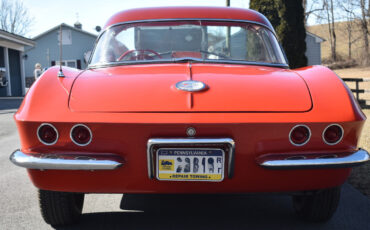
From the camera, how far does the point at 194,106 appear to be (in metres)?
2.48

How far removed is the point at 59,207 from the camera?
2.82 meters

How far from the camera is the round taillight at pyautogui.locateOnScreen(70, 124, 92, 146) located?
7.93 feet

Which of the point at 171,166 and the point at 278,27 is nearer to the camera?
the point at 171,166

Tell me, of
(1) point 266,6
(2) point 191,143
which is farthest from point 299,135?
(1) point 266,6

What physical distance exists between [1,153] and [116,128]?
4.37m

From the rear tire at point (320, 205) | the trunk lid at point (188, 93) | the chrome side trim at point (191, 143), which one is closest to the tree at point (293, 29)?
the rear tire at point (320, 205)

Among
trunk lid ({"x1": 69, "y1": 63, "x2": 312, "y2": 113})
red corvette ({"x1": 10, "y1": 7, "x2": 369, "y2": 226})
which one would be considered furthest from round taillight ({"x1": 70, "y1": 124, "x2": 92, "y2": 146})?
trunk lid ({"x1": 69, "y1": 63, "x2": 312, "y2": 113})

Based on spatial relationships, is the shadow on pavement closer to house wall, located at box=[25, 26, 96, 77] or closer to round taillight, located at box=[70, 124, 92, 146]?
round taillight, located at box=[70, 124, 92, 146]

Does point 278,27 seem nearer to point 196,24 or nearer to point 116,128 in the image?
point 196,24

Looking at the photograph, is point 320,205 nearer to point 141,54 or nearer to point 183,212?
point 183,212

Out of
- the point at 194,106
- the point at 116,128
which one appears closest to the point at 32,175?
the point at 116,128

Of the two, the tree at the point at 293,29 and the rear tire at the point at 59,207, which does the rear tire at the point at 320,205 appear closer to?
the rear tire at the point at 59,207

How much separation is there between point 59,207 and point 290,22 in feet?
59.3

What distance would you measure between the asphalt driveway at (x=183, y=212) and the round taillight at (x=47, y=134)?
2.63ft
